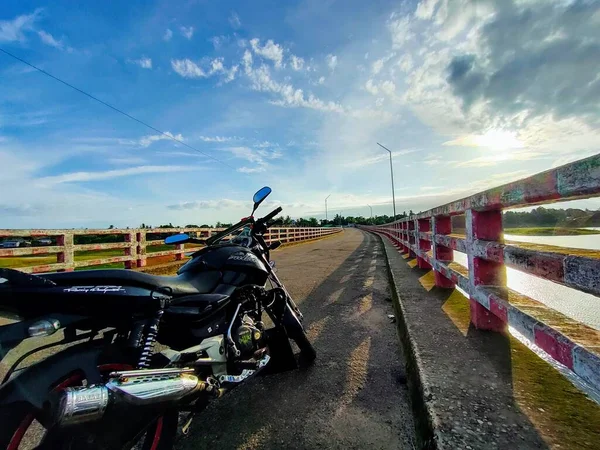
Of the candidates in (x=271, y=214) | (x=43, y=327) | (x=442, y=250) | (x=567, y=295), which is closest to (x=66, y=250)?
(x=271, y=214)

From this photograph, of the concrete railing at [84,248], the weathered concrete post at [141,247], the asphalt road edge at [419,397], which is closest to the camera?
the asphalt road edge at [419,397]

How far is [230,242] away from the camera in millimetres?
2246

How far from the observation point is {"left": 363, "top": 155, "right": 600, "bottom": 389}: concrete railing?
130 cm

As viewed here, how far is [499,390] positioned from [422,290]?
8.15 feet

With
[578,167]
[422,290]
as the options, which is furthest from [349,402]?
[422,290]

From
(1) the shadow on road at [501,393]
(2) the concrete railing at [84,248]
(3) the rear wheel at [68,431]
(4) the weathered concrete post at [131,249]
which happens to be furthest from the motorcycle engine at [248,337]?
(4) the weathered concrete post at [131,249]

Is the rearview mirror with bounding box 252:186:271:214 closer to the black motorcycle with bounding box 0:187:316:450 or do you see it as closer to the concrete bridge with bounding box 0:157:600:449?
the black motorcycle with bounding box 0:187:316:450

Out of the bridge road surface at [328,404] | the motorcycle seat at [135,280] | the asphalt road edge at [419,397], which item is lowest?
the bridge road surface at [328,404]

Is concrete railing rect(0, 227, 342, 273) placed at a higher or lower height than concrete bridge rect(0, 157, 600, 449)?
higher

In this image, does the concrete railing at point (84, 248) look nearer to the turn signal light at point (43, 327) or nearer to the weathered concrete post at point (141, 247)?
the weathered concrete post at point (141, 247)

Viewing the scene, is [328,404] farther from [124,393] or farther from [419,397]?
[124,393]

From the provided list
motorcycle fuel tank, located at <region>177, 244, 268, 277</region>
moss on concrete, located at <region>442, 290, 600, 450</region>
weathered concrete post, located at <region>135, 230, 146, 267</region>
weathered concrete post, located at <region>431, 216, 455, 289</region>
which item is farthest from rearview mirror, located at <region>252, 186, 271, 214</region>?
weathered concrete post, located at <region>135, 230, 146, 267</region>

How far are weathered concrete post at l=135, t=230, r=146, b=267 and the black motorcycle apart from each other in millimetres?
6383

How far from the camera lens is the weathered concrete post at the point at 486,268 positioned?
248 centimetres
